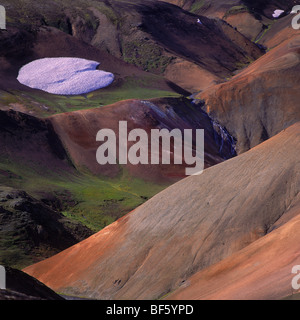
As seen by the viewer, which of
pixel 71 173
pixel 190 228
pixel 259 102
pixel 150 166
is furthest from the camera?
pixel 259 102

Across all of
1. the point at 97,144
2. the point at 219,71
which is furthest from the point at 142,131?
the point at 219,71

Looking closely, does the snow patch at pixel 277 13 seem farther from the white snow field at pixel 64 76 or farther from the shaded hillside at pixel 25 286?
the shaded hillside at pixel 25 286

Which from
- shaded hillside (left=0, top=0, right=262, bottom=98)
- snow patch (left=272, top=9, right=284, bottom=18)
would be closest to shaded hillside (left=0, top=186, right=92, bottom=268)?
shaded hillside (left=0, top=0, right=262, bottom=98)

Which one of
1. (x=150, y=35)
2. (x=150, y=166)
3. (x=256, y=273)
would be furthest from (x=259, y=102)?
(x=256, y=273)

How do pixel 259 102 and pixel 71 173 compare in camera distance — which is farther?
pixel 259 102

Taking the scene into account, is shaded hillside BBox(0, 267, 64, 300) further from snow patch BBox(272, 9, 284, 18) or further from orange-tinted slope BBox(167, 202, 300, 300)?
snow patch BBox(272, 9, 284, 18)

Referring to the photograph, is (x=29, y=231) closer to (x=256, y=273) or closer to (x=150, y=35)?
(x=256, y=273)
